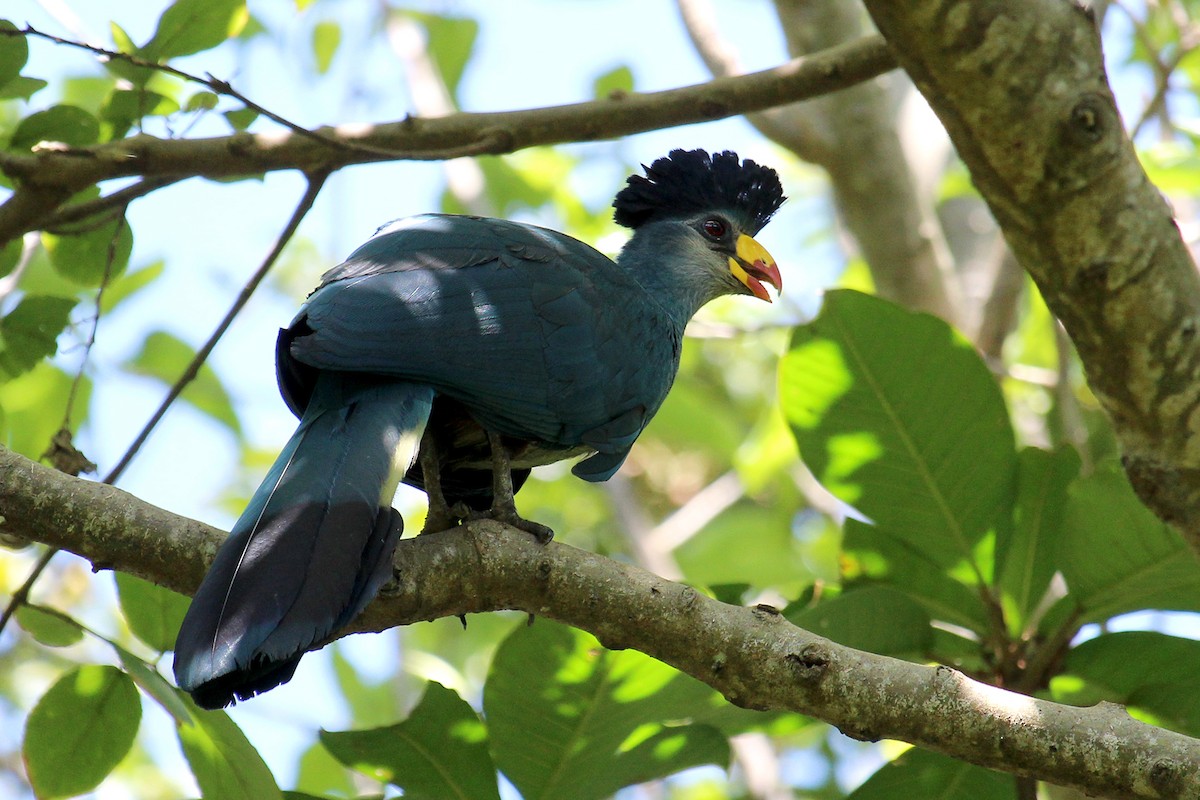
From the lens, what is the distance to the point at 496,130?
3.15 m

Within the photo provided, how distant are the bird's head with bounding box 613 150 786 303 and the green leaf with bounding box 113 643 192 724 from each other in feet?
7.30

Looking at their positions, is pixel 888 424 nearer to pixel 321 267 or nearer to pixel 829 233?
pixel 829 233

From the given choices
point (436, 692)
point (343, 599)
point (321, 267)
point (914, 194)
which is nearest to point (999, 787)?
point (436, 692)

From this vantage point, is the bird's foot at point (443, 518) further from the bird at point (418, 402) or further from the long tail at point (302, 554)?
the long tail at point (302, 554)

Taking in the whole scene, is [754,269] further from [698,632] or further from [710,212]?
[698,632]

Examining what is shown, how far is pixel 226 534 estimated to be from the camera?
2.21 m

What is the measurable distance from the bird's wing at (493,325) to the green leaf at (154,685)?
2.18 ft

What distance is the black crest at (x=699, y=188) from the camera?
13.2ft

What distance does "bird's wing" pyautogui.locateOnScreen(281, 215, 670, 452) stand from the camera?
2561 millimetres

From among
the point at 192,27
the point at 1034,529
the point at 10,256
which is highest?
the point at 192,27

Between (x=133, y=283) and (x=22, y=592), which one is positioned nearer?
(x=22, y=592)

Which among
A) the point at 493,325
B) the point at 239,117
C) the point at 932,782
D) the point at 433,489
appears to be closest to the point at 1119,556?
the point at 932,782

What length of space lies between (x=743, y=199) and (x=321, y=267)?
4914mm

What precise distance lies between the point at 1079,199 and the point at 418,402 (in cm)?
139
